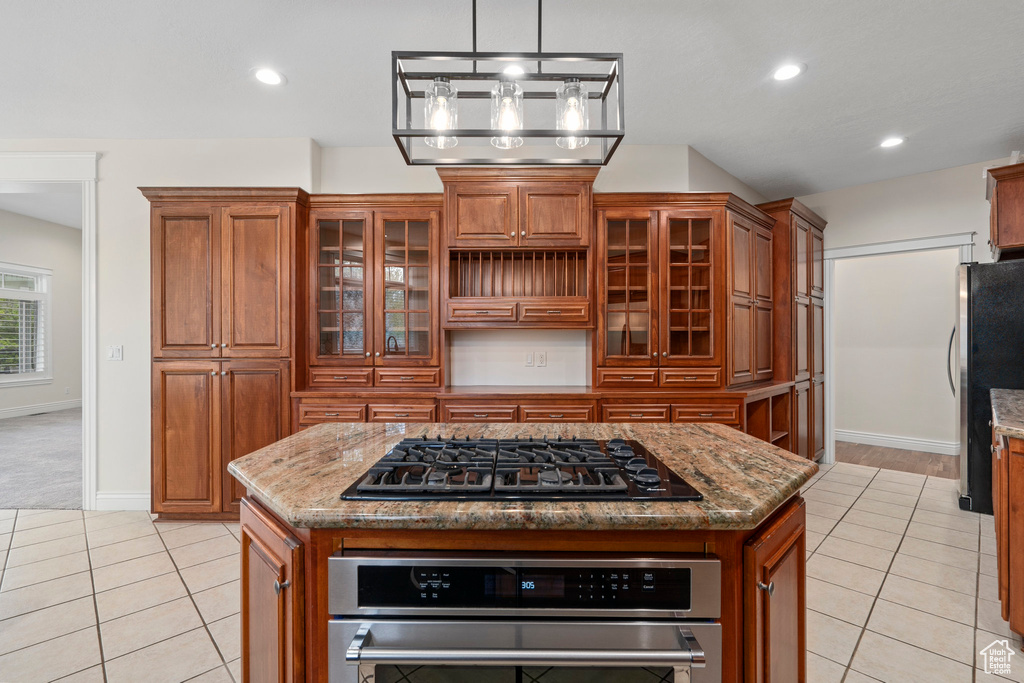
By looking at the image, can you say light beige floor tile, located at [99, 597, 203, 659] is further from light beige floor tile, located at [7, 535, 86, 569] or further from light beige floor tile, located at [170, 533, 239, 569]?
light beige floor tile, located at [7, 535, 86, 569]

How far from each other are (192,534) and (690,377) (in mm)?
3526

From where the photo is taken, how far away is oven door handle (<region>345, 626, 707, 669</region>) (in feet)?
2.96

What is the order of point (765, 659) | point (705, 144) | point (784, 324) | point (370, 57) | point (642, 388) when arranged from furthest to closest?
point (784, 324)
point (705, 144)
point (642, 388)
point (370, 57)
point (765, 659)

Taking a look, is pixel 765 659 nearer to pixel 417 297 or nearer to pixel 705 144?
pixel 417 297

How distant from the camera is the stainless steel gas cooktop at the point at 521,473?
102 cm

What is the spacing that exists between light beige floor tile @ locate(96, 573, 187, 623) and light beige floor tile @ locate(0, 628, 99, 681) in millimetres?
153

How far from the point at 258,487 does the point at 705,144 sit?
147 inches

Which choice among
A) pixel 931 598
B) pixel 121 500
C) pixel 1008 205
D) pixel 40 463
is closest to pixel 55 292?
pixel 40 463

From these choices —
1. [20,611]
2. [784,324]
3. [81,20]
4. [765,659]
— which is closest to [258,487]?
[765,659]

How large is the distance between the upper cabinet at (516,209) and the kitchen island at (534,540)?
233 centimetres

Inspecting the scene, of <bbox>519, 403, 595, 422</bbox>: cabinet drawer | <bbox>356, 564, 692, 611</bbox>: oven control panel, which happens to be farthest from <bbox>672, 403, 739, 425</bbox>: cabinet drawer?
<bbox>356, 564, 692, 611</bbox>: oven control panel

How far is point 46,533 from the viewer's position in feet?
9.65

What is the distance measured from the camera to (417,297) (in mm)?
3375

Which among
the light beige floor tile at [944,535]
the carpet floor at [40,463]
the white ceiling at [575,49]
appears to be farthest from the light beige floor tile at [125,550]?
the light beige floor tile at [944,535]
